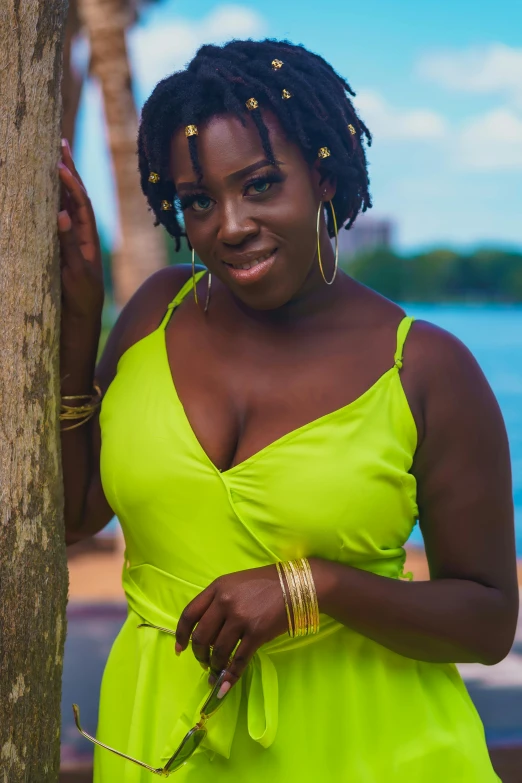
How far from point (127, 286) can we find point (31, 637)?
19.8ft

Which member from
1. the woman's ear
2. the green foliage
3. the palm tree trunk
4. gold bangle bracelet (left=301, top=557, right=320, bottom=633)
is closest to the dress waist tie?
gold bangle bracelet (left=301, top=557, right=320, bottom=633)

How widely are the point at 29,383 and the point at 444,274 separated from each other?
28.6 ft

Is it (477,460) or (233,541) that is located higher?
(477,460)

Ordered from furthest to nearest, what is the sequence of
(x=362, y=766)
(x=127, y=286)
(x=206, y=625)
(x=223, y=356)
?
(x=127, y=286)
(x=223, y=356)
(x=362, y=766)
(x=206, y=625)

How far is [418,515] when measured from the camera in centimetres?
200

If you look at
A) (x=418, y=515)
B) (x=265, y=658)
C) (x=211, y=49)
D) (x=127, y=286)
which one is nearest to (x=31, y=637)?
(x=265, y=658)

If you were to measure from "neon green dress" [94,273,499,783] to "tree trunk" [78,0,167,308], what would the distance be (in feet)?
16.7

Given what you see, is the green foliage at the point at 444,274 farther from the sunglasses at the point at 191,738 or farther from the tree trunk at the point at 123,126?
the sunglasses at the point at 191,738

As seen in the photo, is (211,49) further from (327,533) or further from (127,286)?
(127,286)

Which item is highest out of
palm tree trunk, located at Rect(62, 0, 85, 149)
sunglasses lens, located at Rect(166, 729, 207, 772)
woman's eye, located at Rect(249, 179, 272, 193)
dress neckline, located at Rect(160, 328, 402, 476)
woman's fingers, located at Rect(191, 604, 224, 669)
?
palm tree trunk, located at Rect(62, 0, 85, 149)

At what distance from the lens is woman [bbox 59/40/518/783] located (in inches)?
72.7

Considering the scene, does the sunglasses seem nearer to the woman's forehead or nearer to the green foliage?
the woman's forehead

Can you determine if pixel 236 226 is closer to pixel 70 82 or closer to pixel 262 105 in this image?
pixel 262 105

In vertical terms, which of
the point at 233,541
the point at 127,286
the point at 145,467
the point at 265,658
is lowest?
the point at 265,658
